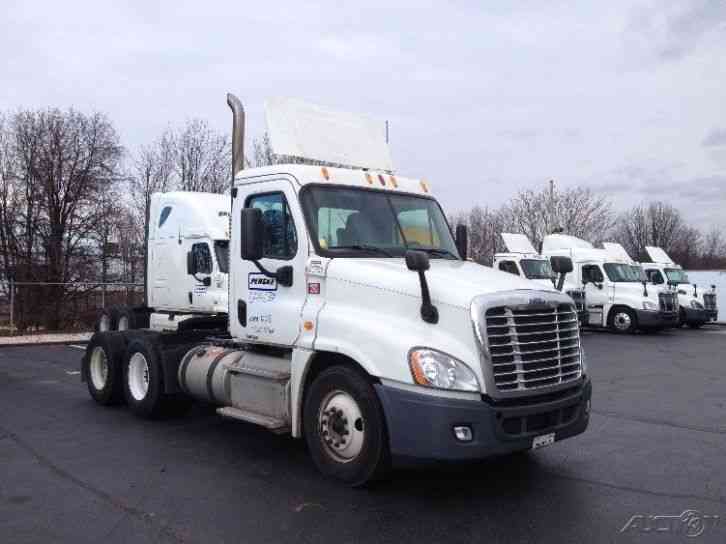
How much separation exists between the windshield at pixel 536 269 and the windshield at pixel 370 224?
1646cm

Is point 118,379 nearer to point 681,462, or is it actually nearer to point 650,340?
point 681,462

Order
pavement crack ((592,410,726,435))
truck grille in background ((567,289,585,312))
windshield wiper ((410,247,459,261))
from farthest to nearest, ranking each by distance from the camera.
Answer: truck grille in background ((567,289,585,312)) → pavement crack ((592,410,726,435)) → windshield wiper ((410,247,459,261))

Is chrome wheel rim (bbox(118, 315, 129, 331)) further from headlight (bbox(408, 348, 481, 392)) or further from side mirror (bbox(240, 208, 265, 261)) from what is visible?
headlight (bbox(408, 348, 481, 392))

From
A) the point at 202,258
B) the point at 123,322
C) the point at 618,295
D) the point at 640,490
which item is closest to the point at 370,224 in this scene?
the point at 640,490

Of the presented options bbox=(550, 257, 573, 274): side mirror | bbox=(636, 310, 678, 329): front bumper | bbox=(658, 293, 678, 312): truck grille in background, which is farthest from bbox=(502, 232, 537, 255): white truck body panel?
bbox=(550, 257, 573, 274): side mirror

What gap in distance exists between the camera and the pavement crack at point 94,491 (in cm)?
475

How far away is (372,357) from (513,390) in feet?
3.65

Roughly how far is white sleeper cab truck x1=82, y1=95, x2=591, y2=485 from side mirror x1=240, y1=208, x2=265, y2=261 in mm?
14

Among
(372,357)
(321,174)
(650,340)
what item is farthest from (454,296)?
(650,340)

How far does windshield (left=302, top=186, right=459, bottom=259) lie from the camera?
6.18 meters

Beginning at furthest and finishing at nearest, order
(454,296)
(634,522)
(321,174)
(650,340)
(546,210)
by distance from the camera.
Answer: (546,210) < (650,340) < (321,174) < (454,296) < (634,522)

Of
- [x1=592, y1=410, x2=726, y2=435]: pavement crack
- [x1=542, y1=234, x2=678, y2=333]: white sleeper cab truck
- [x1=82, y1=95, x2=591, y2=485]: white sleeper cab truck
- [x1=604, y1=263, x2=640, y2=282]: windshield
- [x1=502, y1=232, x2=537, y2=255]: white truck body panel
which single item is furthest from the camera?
[x1=502, y1=232, x2=537, y2=255]: white truck body panel

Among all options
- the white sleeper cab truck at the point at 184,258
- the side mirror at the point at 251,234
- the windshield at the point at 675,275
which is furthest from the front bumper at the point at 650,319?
the side mirror at the point at 251,234

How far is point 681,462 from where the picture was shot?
6.52 metres
